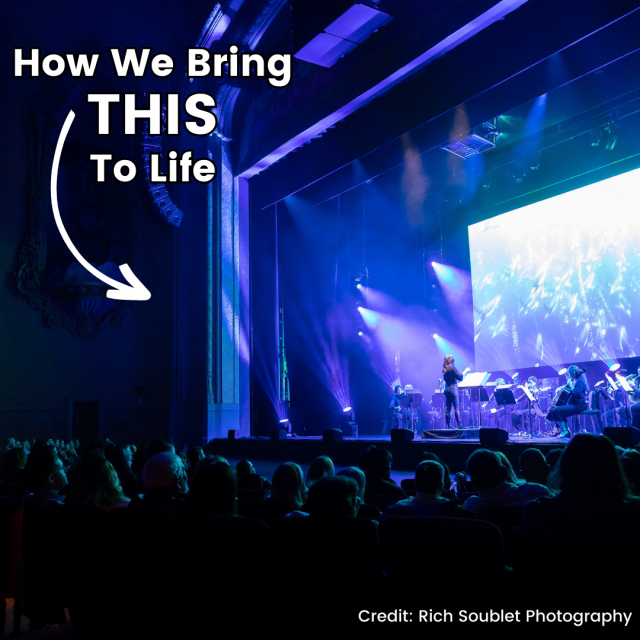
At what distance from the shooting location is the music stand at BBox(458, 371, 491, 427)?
10859mm

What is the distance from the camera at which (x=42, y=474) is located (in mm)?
3418

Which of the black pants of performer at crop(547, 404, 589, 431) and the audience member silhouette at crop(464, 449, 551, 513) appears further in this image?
the black pants of performer at crop(547, 404, 589, 431)

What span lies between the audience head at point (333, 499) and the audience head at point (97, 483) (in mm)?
1380

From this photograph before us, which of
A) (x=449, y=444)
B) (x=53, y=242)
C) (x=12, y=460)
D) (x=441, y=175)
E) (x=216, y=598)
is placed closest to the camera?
(x=216, y=598)

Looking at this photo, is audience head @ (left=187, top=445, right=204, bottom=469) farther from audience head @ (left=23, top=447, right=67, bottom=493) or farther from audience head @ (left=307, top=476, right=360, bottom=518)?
audience head @ (left=307, top=476, right=360, bottom=518)

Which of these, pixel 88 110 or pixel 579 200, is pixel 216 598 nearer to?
pixel 579 200

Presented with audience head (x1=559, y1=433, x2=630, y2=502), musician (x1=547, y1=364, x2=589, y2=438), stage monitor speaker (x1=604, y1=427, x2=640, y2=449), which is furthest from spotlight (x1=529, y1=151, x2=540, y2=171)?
audience head (x1=559, y1=433, x2=630, y2=502)

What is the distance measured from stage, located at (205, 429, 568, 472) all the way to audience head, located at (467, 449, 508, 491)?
4.14 m

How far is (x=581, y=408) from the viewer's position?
9.09 meters

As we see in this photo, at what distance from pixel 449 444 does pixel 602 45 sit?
5291 mm

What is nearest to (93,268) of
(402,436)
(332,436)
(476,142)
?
(332,436)

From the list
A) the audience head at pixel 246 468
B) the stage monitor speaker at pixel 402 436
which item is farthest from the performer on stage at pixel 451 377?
the audience head at pixel 246 468

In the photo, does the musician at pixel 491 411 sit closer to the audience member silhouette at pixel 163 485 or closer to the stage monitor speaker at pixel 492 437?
the stage monitor speaker at pixel 492 437

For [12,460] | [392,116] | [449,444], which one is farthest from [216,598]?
[392,116]
